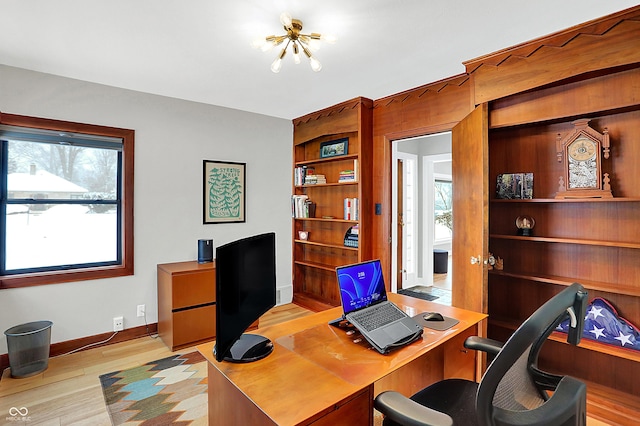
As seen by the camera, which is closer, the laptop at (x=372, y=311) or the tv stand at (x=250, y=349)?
the tv stand at (x=250, y=349)

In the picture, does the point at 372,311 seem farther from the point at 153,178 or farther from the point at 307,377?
the point at 153,178

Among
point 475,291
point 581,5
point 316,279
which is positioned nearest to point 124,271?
Answer: point 316,279

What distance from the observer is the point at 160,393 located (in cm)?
237

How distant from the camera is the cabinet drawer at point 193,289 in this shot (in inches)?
122

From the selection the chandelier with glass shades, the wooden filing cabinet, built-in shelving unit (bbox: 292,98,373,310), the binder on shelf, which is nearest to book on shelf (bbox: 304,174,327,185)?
built-in shelving unit (bbox: 292,98,373,310)

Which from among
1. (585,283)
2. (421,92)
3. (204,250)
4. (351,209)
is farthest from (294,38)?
(585,283)

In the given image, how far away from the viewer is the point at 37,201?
9.69ft

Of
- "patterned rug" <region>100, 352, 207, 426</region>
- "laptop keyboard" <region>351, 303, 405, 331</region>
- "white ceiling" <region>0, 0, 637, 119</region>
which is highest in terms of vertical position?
"white ceiling" <region>0, 0, 637, 119</region>

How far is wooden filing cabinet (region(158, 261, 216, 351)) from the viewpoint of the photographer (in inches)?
121

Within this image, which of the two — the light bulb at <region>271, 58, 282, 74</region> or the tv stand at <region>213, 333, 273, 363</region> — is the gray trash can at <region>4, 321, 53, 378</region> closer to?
the tv stand at <region>213, 333, 273, 363</region>

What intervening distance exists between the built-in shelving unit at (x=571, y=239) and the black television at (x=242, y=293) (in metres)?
2.02

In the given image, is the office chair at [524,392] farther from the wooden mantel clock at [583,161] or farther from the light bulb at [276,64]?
the light bulb at [276,64]

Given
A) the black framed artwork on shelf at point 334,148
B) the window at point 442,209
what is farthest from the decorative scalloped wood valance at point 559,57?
the window at point 442,209

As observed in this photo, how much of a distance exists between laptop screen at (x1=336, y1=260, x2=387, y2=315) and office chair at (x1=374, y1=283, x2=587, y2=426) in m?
0.51
